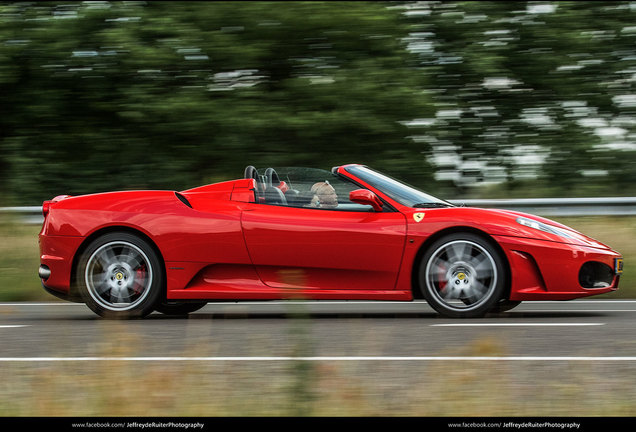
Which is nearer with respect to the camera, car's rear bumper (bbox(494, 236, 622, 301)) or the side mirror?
car's rear bumper (bbox(494, 236, 622, 301))

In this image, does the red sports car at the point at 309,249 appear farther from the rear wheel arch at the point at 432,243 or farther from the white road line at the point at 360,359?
the white road line at the point at 360,359

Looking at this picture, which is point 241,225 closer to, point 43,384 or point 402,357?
point 402,357

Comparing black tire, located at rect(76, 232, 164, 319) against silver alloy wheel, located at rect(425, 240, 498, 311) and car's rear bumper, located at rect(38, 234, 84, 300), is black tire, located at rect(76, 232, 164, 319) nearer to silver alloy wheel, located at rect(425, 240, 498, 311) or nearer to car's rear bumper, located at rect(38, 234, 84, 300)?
car's rear bumper, located at rect(38, 234, 84, 300)

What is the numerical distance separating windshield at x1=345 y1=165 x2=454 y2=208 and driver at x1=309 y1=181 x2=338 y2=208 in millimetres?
265

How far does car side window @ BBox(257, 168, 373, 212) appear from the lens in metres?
7.70

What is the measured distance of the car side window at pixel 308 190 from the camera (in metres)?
7.70

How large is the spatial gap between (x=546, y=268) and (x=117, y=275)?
335 centimetres

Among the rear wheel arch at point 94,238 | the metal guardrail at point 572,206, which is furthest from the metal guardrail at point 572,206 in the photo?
the rear wheel arch at point 94,238

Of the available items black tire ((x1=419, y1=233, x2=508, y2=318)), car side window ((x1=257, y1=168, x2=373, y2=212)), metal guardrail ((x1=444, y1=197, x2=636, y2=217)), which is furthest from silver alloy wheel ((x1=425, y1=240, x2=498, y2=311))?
metal guardrail ((x1=444, y1=197, x2=636, y2=217))

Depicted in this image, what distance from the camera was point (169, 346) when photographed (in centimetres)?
634

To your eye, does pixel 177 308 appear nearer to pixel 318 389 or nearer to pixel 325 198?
pixel 325 198

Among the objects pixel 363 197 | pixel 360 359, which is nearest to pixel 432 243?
pixel 363 197

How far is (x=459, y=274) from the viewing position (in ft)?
24.4

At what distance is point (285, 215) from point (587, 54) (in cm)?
745
